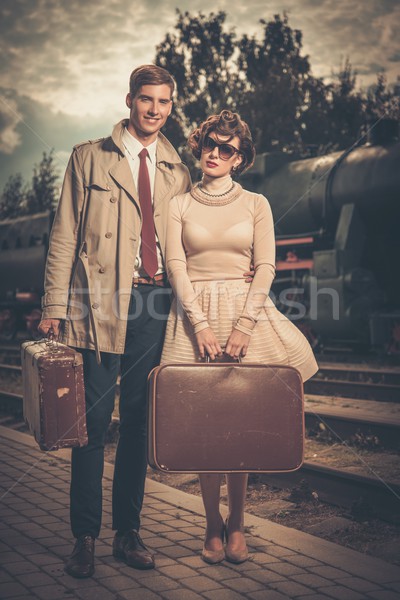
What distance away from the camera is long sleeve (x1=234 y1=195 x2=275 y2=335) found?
327 cm

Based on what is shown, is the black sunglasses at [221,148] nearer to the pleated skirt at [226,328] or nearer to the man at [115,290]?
the man at [115,290]

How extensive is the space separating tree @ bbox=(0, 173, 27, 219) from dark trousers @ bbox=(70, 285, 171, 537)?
41839 mm

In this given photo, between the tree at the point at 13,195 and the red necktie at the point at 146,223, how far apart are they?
41691 mm

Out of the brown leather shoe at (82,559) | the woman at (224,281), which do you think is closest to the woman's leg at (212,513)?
the woman at (224,281)

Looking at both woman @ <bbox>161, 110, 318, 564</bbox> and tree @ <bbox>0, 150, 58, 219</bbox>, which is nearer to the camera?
woman @ <bbox>161, 110, 318, 564</bbox>

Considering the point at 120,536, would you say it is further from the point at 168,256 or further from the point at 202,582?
the point at 168,256

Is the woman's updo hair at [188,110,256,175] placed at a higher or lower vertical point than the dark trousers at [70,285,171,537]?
higher

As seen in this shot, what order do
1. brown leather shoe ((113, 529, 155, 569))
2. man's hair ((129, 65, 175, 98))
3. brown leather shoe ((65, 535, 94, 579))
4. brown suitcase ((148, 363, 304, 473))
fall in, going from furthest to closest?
man's hair ((129, 65, 175, 98)) → brown leather shoe ((113, 529, 155, 569)) → brown leather shoe ((65, 535, 94, 579)) → brown suitcase ((148, 363, 304, 473))

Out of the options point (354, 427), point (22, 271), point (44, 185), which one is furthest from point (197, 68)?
point (354, 427)

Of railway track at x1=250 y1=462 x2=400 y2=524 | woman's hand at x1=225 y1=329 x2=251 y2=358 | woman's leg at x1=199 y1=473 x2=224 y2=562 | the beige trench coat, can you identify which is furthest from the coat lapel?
railway track at x1=250 y1=462 x2=400 y2=524

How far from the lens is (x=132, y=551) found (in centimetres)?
337

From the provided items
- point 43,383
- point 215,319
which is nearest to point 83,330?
point 43,383

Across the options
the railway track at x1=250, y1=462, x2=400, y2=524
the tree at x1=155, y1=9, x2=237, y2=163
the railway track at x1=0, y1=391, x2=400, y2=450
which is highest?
the tree at x1=155, y1=9, x2=237, y2=163

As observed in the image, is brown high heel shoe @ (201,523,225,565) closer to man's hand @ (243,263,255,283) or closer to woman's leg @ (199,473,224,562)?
woman's leg @ (199,473,224,562)
